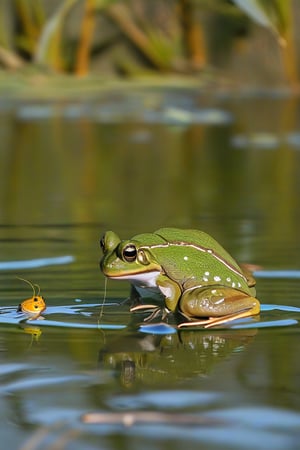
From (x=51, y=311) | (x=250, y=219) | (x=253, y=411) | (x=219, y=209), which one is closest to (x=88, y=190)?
(x=219, y=209)

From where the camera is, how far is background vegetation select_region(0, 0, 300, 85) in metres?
13.3

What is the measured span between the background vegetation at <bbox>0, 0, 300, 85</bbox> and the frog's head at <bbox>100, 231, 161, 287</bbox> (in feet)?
32.8

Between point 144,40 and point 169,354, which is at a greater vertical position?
point 169,354

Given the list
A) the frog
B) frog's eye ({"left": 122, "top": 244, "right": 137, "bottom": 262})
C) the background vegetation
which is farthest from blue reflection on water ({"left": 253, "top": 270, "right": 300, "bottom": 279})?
the background vegetation

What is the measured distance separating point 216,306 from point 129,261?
21cm

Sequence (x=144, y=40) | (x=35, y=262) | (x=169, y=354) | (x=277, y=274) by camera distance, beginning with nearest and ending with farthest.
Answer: (x=169, y=354), (x=277, y=274), (x=35, y=262), (x=144, y=40)

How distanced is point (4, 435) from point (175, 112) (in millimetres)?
10187

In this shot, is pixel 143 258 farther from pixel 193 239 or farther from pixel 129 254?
pixel 193 239

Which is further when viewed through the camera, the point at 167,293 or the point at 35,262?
the point at 35,262

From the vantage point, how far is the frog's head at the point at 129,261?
3117 millimetres

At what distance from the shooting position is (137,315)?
126 inches

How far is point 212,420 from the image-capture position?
2.10m

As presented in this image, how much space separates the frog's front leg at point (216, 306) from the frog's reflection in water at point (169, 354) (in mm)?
108

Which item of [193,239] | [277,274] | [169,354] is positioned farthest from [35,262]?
[169,354]
